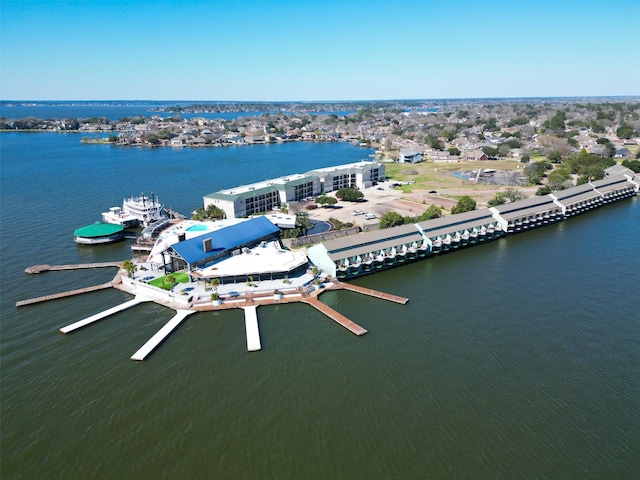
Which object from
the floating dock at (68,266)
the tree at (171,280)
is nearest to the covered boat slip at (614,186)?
the tree at (171,280)

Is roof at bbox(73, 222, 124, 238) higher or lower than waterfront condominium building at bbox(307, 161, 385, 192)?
lower

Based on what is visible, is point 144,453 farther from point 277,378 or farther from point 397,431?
point 397,431

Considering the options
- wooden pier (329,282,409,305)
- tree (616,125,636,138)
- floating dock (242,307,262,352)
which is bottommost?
wooden pier (329,282,409,305)

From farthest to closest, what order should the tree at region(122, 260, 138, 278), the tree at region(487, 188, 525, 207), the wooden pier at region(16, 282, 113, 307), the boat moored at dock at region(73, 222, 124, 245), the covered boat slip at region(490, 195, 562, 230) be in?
1. the tree at region(487, 188, 525, 207)
2. the covered boat slip at region(490, 195, 562, 230)
3. the boat moored at dock at region(73, 222, 124, 245)
4. the tree at region(122, 260, 138, 278)
5. the wooden pier at region(16, 282, 113, 307)

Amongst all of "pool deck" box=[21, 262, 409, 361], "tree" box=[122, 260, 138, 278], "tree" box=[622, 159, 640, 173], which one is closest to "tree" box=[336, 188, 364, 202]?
"pool deck" box=[21, 262, 409, 361]

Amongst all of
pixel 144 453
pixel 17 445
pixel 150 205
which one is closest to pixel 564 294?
pixel 144 453

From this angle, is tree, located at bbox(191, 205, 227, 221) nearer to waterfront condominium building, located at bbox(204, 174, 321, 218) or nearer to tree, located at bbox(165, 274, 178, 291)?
waterfront condominium building, located at bbox(204, 174, 321, 218)
